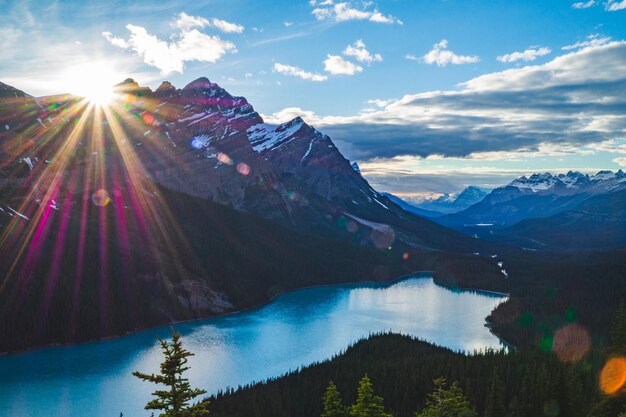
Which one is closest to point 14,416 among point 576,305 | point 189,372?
point 189,372

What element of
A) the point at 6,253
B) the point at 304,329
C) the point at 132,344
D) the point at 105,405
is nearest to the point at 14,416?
the point at 105,405

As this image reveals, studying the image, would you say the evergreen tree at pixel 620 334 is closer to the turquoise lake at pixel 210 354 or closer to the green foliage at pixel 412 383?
the green foliage at pixel 412 383

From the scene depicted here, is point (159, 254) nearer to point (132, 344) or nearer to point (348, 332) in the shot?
point (132, 344)

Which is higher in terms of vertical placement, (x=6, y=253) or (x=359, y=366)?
(x=6, y=253)

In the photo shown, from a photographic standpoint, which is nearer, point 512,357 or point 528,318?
point 512,357

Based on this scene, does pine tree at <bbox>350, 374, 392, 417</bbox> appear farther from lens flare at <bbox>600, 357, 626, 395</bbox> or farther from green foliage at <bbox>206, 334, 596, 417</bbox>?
green foliage at <bbox>206, 334, 596, 417</bbox>

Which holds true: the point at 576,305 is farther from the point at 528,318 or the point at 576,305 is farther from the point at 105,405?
the point at 105,405

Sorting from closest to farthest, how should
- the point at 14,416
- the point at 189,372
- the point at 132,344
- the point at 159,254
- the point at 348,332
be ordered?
the point at 14,416 < the point at 189,372 < the point at 132,344 < the point at 348,332 < the point at 159,254

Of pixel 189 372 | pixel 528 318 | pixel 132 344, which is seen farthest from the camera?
pixel 528 318
